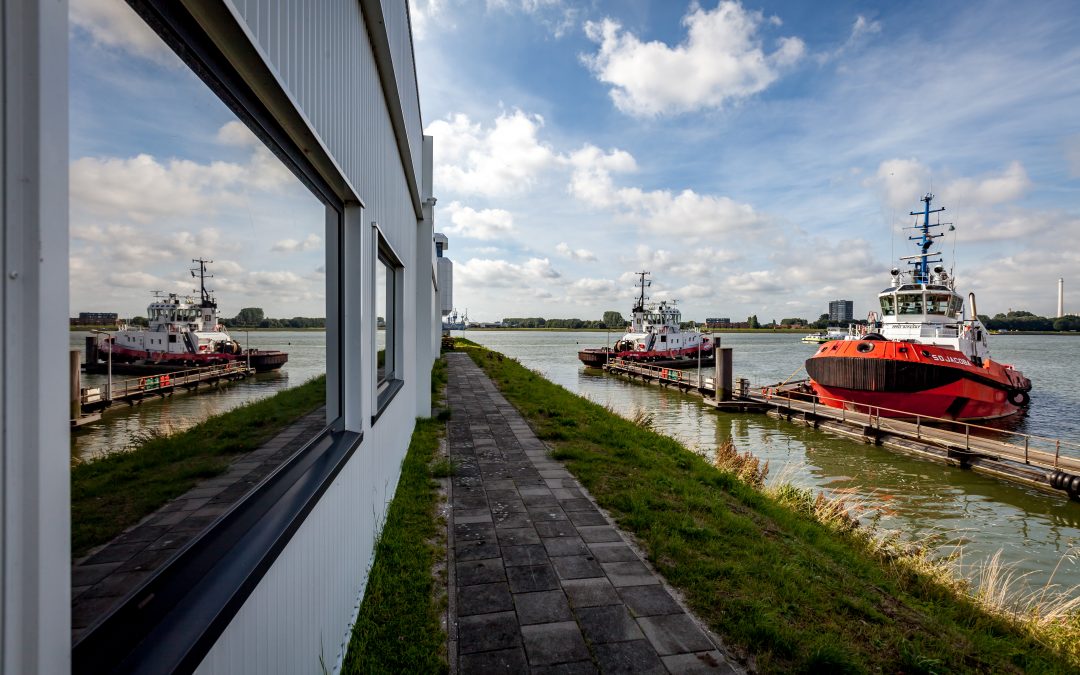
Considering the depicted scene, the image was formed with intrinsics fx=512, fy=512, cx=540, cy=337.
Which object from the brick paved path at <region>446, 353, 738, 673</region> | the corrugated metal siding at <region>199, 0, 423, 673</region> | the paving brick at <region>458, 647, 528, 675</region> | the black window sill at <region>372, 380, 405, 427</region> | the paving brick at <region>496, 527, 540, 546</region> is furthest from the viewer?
the paving brick at <region>496, 527, 540, 546</region>

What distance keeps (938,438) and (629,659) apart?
11922mm

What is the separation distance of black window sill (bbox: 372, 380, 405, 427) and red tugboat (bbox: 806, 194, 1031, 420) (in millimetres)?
11897

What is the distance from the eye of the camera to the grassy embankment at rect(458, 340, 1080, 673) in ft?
9.45

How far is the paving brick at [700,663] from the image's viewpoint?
8.45ft

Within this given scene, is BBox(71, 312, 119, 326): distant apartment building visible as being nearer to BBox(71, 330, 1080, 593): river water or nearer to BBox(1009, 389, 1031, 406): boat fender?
BBox(71, 330, 1080, 593): river water

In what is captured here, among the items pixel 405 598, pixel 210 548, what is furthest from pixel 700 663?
pixel 210 548

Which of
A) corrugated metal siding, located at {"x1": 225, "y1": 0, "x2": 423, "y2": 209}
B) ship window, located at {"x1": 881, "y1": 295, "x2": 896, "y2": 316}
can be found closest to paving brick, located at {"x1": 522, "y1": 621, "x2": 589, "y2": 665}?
corrugated metal siding, located at {"x1": 225, "y1": 0, "x2": 423, "y2": 209}

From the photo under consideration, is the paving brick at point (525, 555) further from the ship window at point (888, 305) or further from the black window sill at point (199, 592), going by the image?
the ship window at point (888, 305)

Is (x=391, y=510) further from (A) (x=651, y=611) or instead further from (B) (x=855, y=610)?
(B) (x=855, y=610)

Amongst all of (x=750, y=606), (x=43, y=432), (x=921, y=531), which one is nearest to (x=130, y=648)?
(x=43, y=432)

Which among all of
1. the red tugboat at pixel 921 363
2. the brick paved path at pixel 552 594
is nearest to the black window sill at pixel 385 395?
the brick paved path at pixel 552 594

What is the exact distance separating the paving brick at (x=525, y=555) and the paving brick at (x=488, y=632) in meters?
0.63

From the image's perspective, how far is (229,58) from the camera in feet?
4.74

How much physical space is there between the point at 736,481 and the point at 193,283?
239 inches
